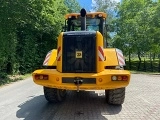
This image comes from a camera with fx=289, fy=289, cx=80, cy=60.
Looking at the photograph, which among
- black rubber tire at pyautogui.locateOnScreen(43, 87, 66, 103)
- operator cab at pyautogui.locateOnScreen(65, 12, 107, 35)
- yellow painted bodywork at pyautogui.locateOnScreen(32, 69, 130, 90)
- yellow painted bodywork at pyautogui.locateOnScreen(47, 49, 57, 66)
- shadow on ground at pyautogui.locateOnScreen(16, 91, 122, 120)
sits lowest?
shadow on ground at pyautogui.locateOnScreen(16, 91, 122, 120)

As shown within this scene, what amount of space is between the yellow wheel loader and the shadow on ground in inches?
16.8

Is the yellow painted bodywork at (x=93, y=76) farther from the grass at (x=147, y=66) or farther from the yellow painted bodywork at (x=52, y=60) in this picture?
the grass at (x=147, y=66)

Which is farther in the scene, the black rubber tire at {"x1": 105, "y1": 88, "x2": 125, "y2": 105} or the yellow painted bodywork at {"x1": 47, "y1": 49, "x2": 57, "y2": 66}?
the yellow painted bodywork at {"x1": 47, "y1": 49, "x2": 57, "y2": 66}

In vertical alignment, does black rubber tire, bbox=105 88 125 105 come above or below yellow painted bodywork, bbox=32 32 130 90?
below

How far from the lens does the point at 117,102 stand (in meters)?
7.74

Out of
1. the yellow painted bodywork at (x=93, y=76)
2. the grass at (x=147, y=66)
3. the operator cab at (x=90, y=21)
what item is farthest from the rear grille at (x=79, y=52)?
the grass at (x=147, y=66)

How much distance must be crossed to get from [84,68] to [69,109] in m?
1.22

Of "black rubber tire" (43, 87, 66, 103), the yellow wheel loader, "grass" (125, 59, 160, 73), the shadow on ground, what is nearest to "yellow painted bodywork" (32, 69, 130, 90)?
the yellow wheel loader

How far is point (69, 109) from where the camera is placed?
7551 millimetres

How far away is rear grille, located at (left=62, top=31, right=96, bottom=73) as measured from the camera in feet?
23.5

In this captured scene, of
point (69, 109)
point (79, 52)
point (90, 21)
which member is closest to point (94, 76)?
point (79, 52)

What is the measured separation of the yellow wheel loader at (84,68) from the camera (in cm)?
671

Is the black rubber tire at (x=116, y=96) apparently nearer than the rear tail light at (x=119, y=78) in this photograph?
No

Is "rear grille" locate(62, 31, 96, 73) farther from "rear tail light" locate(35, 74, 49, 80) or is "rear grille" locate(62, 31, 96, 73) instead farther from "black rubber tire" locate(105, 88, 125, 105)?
"black rubber tire" locate(105, 88, 125, 105)
